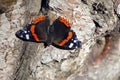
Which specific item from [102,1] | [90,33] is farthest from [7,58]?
[102,1]

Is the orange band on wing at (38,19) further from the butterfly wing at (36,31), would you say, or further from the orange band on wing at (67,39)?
the orange band on wing at (67,39)

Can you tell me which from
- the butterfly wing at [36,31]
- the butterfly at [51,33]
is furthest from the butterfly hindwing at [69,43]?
the butterfly wing at [36,31]

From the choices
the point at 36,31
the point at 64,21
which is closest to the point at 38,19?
the point at 36,31

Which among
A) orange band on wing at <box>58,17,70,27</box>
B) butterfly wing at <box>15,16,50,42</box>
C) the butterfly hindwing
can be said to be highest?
orange band on wing at <box>58,17,70,27</box>

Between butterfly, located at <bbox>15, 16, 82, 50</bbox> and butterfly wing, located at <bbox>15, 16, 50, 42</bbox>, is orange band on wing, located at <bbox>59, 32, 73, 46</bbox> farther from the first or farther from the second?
butterfly wing, located at <bbox>15, 16, 50, 42</bbox>

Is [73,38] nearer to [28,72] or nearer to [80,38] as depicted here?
[80,38]

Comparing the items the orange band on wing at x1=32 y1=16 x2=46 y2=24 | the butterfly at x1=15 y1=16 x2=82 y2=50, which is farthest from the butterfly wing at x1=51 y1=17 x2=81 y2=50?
the orange band on wing at x1=32 y1=16 x2=46 y2=24

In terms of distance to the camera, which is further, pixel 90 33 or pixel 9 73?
pixel 90 33
